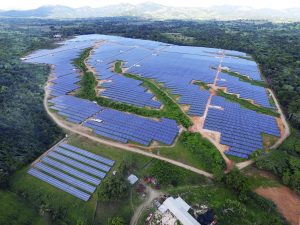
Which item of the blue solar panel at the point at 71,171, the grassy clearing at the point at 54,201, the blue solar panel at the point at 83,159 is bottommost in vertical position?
the grassy clearing at the point at 54,201

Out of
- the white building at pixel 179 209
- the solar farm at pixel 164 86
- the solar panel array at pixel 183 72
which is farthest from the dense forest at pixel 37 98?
the solar panel array at pixel 183 72

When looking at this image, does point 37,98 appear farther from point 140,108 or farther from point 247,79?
point 247,79

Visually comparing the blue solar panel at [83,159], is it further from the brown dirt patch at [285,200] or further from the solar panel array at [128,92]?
the brown dirt patch at [285,200]

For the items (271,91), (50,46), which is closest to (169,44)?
(50,46)

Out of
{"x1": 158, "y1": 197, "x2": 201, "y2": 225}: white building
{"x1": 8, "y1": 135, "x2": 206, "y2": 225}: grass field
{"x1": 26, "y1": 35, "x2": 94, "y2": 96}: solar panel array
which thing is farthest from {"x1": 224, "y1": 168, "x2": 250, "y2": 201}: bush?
{"x1": 26, "y1": 35, "x2": 94, "y2": 96}: solar panel array

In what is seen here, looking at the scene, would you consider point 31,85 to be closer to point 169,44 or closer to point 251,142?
point 251,142

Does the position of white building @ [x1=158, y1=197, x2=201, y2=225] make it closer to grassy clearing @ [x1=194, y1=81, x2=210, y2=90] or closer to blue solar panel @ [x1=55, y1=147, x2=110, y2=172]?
blue solar panel @ [x1=55, y1=147, x2=110, y2=172]
